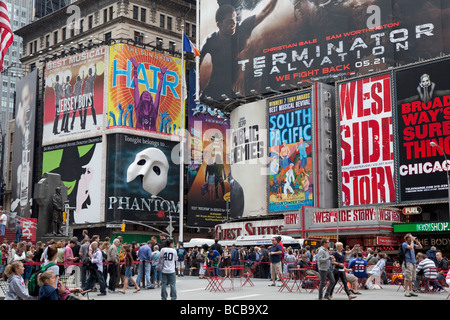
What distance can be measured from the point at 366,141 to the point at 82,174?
39.1 metres

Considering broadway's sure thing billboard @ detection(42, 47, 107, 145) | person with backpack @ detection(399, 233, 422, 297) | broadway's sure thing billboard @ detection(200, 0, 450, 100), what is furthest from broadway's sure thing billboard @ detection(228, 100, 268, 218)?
person with backpack @ detection(399, 233, 422, 297)

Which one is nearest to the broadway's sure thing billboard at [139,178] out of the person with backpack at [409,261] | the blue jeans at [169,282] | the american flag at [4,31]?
the american flag at [4,31]

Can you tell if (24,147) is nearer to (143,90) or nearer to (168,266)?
(143,90)

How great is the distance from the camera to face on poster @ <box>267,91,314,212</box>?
5888 cm

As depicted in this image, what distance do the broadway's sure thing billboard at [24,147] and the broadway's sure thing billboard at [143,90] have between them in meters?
17.0

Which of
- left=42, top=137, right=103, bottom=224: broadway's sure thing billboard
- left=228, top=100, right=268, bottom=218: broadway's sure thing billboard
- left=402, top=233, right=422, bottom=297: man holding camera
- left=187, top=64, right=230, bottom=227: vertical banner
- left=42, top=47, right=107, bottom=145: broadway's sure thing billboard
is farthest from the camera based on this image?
left=187, top=64, right=230, bottom=227: vertical banner

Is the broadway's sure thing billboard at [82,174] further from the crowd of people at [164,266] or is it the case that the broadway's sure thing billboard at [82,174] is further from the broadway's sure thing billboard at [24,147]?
the crowd of people at [164,266]

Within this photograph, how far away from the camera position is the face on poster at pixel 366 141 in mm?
53031

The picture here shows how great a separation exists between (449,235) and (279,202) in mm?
17888

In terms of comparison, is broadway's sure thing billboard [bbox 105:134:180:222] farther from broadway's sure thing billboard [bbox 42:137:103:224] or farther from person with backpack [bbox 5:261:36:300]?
person with backpack [bbox 5:261:36:300]

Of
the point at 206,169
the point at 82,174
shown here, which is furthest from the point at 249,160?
the point at 82,174

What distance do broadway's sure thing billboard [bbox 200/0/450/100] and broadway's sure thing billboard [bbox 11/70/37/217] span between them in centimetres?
2953
